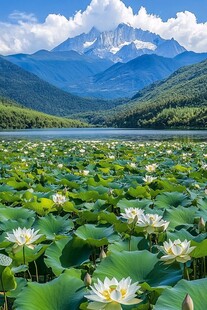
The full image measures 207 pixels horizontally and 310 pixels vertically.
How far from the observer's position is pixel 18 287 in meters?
1.97

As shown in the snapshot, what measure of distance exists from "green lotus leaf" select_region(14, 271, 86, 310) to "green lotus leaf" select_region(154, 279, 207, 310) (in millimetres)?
362

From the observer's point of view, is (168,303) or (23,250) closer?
(168,303)

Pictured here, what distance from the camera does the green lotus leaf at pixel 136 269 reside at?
191 cm

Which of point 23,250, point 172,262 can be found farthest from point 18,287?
point 172,262

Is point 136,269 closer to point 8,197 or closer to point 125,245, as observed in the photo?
point 125,245

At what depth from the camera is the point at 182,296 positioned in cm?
152

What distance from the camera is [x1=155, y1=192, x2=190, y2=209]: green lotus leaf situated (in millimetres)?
3975

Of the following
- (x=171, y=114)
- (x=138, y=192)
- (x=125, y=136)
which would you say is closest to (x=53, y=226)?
(x=138, y=192)

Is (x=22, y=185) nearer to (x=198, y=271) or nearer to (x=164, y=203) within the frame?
(x=164, y=203)

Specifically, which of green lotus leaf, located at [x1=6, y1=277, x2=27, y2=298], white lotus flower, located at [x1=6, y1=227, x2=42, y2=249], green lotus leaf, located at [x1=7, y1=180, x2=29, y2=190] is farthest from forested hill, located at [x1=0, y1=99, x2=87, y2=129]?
green lotus leaf, located at [x1=6, y1=277, x2=27, y2=298]

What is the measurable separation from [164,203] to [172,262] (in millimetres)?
2039

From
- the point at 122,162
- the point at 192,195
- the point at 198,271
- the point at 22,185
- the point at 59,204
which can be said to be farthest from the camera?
the point at 122,162

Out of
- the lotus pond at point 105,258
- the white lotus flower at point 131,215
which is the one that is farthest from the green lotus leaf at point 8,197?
the white lotus flower at point 131,215

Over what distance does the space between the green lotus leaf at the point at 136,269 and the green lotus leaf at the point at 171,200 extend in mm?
1984
